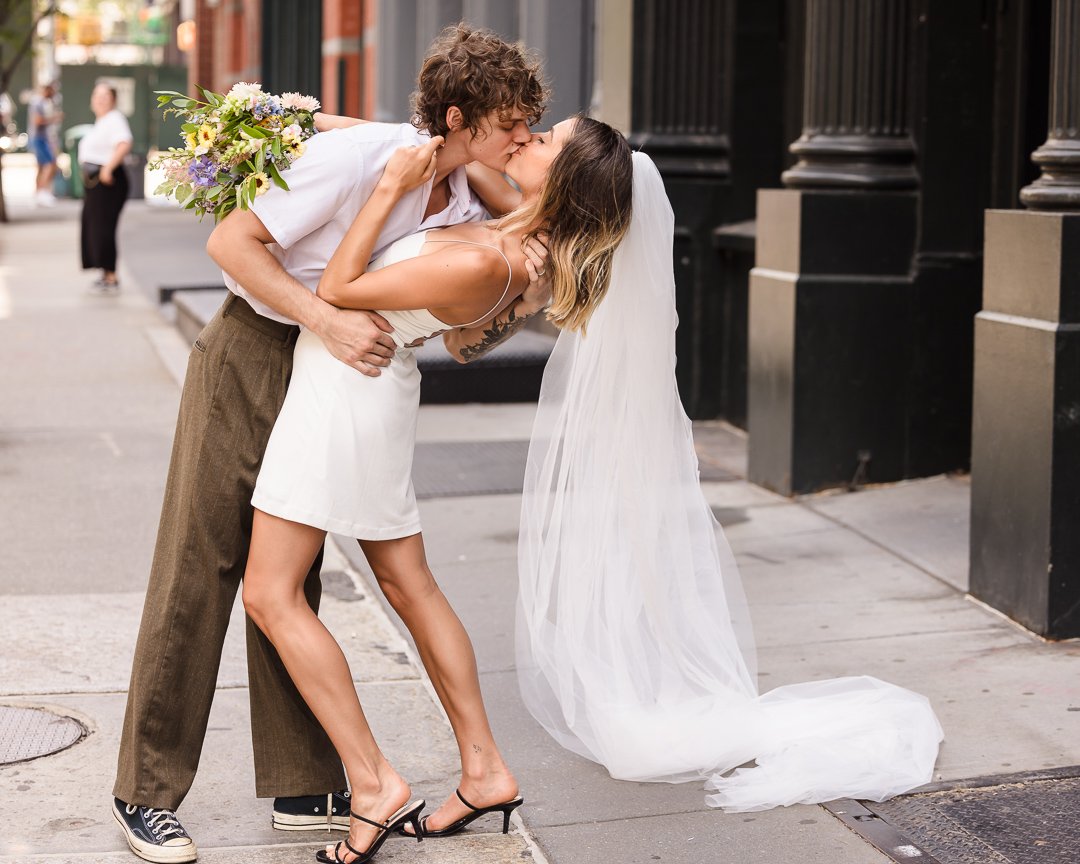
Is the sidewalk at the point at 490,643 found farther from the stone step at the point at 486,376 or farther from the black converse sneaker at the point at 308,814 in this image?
the stone step at the point at 486,376

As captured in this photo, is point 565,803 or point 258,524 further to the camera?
point 565,803

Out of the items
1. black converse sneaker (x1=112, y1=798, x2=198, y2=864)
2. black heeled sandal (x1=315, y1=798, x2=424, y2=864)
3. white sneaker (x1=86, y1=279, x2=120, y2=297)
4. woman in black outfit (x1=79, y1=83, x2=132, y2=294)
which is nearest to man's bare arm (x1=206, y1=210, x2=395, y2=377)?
black heeled sandal (x1=315, y1=798, x2=424, y2=864)

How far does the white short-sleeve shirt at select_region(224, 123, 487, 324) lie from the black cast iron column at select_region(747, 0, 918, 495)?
367 centimetres

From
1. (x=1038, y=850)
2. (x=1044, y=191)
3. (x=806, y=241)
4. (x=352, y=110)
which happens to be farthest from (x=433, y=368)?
(x=352, y=110)

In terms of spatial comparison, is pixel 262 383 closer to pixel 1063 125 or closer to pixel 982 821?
pixel 982 821

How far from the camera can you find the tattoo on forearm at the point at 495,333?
3724 millimetres

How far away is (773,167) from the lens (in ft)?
29.9

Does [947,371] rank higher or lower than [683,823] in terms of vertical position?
higher

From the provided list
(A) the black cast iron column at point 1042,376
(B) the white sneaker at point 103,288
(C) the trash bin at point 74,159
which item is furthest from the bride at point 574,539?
(C) the trash bin at point 74,159

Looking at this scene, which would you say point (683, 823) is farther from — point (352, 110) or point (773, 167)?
point (352, 110)

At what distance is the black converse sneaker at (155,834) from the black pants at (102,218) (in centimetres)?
1248

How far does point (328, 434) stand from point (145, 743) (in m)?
0.83

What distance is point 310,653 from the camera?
3.59 meters

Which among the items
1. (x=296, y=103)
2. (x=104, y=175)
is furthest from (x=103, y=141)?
(x=296, y=103)
